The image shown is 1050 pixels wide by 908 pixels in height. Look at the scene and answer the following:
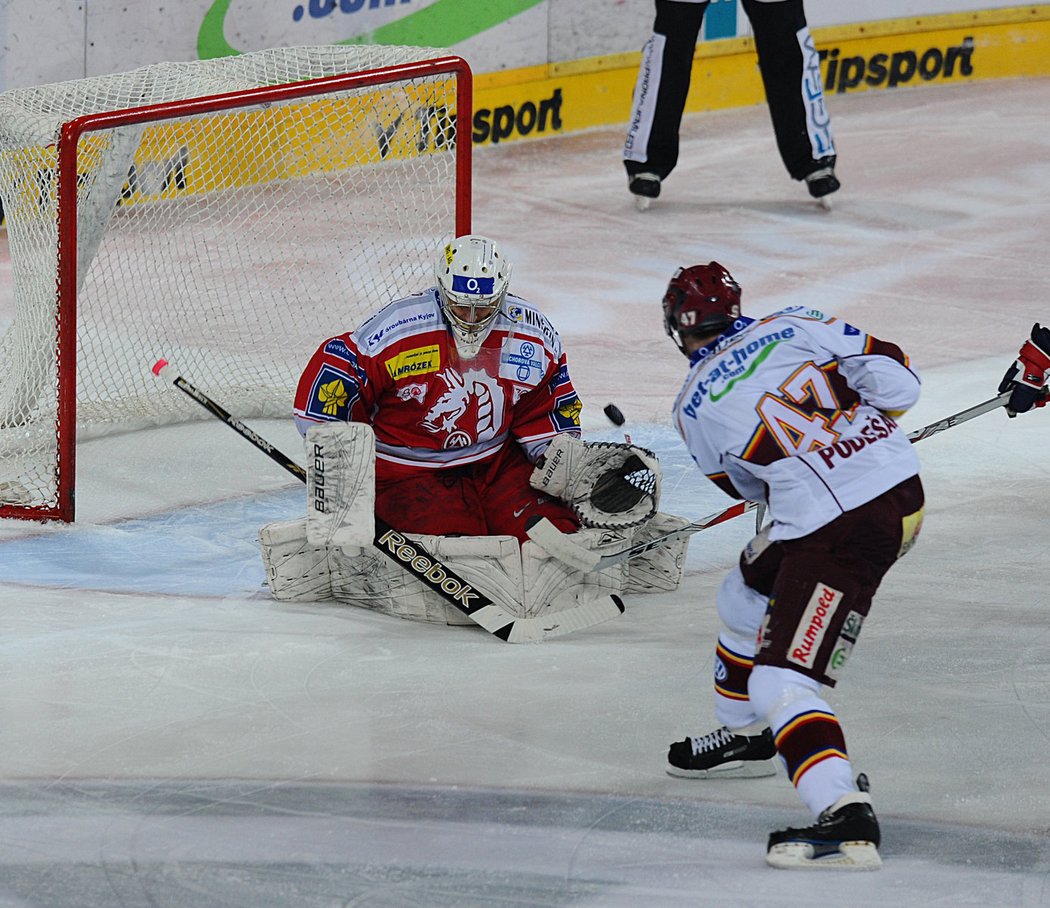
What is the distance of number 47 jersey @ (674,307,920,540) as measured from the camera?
Answer: 3088mm

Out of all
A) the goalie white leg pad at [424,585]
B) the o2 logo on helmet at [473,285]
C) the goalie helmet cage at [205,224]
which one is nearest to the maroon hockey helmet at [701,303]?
the o2 logo on helmet at [473,285]

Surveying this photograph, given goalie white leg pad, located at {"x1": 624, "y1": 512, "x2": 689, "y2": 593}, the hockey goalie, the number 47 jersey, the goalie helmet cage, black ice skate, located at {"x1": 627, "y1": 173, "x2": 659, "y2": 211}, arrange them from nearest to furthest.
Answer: the number 47 jersey < the hockey goalie < goalie white leg pad, located at {"x1": 624, "y1": 512, "x2": 689, "y2": 593} < the goalie helmet cage < black ice skate, located at {"x1": 627, "y1": 173, "x2": 659, "y2": 211}

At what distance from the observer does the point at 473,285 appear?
13.6 feet

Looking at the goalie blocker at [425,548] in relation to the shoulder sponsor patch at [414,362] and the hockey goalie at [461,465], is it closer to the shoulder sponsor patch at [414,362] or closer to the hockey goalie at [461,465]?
the hockey goalie at [461,465]

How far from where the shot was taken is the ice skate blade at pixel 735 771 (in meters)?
3.39

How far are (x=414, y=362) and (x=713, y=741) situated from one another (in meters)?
1.26

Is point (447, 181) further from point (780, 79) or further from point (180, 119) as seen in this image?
point (780, 79)

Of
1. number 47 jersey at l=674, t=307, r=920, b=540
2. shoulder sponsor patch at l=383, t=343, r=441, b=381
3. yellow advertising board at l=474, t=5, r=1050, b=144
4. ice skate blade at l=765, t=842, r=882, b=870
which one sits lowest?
yellow advertising board at l=474, t=5, r=1050, b=144

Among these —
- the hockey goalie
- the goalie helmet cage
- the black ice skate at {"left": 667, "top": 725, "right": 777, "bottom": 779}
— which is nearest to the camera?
the black ice skate at {"left": 667, "top": 725, "right": 777, "bottom": 779}

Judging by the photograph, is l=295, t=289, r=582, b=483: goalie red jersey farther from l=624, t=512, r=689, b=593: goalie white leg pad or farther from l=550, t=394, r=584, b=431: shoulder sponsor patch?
l=624, t=512, r=689, b=593: goalie white leg pad

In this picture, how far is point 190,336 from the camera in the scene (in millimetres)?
6031

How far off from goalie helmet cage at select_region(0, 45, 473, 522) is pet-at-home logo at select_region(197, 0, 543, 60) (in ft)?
6.04

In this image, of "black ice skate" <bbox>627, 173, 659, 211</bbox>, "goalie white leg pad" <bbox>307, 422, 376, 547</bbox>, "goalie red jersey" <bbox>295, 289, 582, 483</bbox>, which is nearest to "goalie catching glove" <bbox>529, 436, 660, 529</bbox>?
"goalie red jersey" <bbox>295, 289, 582, 483</bbox>

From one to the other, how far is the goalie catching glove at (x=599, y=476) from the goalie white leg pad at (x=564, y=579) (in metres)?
0.05
